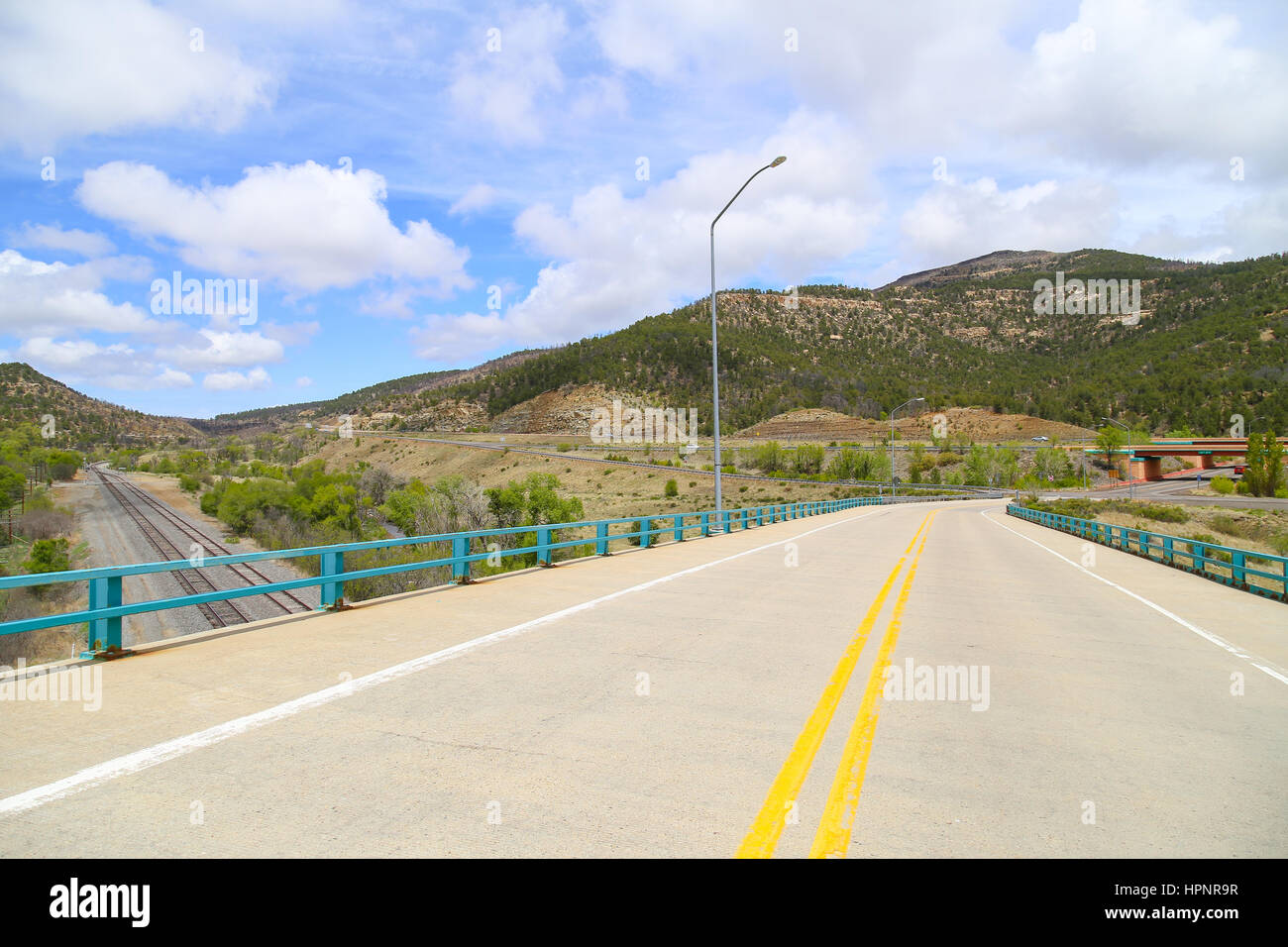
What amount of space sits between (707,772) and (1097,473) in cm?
14152

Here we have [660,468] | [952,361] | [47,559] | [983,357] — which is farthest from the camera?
[983,357]

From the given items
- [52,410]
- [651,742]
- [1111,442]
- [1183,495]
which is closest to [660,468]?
[1183,495]

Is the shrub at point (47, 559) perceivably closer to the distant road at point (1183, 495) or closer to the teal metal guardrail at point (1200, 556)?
the teal metal guardrail at point (1200, 556)

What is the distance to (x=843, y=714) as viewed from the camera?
595 centimetres

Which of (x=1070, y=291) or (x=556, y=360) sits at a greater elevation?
(x=1070, y=291)

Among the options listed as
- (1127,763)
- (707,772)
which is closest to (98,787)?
(707,772)

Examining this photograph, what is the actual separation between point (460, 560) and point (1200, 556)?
17.5 metres

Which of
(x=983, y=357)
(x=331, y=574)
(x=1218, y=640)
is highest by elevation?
(x=983, y=357)

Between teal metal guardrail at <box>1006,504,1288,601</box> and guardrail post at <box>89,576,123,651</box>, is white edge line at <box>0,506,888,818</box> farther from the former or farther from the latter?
teal metal guardrail at <box>1006,504,1288,601</box>

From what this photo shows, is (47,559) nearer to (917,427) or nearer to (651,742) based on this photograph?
(651,742)

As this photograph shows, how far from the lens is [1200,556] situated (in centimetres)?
1844

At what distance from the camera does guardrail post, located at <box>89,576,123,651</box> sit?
7.36m

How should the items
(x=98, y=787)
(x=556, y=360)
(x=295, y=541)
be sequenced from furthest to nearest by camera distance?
(x=556, y=360), (x=295, y=541), (x=98, y=787)
